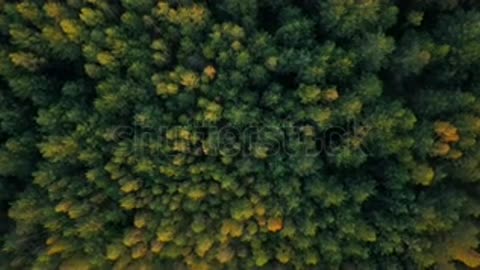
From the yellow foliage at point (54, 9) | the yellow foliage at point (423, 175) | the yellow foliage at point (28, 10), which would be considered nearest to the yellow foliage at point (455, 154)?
the yellow foliage at point (423, 175)

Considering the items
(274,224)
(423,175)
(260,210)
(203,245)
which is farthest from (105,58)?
(423,175)

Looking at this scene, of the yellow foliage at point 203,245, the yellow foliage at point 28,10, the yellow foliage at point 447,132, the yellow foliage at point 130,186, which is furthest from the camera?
the yellow foliage at point 28,10

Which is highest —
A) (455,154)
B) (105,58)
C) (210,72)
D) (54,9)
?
(54,9)

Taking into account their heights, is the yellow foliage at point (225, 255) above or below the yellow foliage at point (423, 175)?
below

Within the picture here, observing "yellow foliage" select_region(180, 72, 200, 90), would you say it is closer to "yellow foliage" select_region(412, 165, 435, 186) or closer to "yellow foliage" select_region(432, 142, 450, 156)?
"yellow foliage" select_region(412, 165, 435, 186)

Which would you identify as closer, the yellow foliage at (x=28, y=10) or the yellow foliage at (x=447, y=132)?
the yellow foliage at (x=447, y=132)

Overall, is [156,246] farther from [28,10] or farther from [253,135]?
[28,10]

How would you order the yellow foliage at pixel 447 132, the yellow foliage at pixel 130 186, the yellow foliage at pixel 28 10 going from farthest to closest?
the yellow foliage at pixel 28 10 < the yellow foliage at pixel 130 186 < the yellow foliage at pixel 447 132

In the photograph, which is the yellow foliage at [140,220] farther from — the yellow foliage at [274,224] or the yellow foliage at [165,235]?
the yellow foliage at [274,224]

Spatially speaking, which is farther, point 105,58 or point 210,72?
point 105,58
